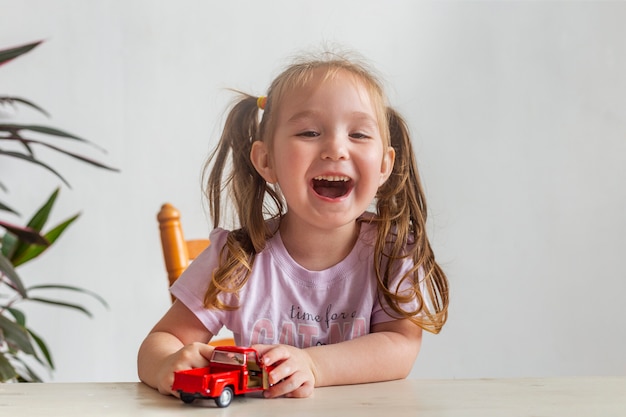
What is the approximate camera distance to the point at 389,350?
0.99 meters

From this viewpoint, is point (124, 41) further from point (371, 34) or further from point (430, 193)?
point (430, 193)

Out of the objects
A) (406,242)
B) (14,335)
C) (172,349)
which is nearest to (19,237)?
(172,349)

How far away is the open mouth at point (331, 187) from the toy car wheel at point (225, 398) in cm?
38

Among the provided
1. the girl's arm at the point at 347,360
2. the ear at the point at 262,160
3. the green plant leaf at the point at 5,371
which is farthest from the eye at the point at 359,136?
the green plant leaf at the point at 5,371

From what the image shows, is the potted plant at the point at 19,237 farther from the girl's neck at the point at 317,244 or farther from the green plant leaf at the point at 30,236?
the girl's neck at the point at 317,244

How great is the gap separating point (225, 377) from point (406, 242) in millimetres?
484

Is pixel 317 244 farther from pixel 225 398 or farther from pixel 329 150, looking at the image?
pixel 225 398

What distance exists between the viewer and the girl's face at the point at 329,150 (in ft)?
3.33

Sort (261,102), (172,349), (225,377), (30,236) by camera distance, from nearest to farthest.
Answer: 1. (225,377)
2. (30,236)
3. (172,349)
4. (261,102)

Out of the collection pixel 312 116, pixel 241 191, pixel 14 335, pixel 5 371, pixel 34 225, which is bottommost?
pixel 5 371

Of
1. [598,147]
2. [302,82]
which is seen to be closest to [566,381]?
[302,82]

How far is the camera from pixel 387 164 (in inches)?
44.2

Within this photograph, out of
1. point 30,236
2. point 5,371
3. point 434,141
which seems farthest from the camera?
point 434,141

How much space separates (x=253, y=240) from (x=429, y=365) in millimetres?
1512
